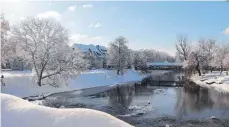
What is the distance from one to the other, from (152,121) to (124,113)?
4.07 meters

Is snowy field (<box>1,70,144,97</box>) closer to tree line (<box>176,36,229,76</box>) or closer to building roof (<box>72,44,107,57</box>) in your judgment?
tree line (<box>176,36,229,76</box>)

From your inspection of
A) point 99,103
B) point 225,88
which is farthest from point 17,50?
point 225,88

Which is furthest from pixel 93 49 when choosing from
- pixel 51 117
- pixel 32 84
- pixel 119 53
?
pixel 51 117

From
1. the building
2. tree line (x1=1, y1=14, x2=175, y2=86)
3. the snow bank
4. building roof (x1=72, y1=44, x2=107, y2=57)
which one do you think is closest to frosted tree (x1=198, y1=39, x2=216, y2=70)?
tree line (x1=1, y1=14, x2=175, y2=86)

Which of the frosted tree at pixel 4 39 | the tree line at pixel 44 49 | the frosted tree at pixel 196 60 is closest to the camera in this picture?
the frosted tree at pixel 4 39

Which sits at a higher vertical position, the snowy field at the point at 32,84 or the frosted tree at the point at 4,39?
the frosted tree at the point at 4,39

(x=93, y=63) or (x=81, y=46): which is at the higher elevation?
(x=81, y=46)

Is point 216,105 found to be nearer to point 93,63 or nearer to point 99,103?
point 99,103

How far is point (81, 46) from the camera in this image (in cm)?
10800

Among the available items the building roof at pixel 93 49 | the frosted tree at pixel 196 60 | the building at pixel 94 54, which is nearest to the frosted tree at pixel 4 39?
the frosted tree at pixel 196 60

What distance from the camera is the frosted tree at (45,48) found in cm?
4284

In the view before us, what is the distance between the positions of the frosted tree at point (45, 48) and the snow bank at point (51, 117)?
118ft

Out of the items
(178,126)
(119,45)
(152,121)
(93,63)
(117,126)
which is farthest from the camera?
(93,63)

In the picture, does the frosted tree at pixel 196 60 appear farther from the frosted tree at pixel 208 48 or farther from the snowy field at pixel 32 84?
the snowy field at pixel 32 84
